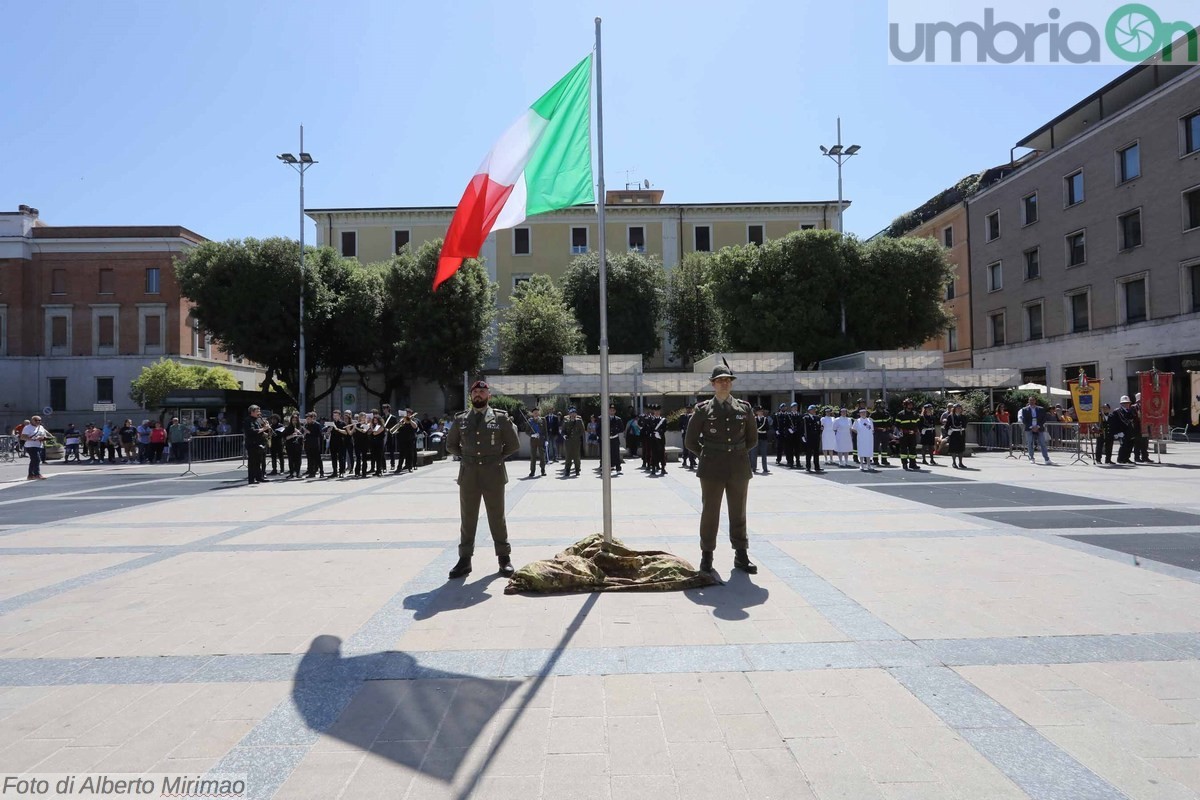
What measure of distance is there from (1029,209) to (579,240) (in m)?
27.1

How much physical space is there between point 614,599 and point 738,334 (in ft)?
112

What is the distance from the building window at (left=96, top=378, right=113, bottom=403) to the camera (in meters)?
49.0

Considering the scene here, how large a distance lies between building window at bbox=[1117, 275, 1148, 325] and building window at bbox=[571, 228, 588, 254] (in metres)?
A: 30.4

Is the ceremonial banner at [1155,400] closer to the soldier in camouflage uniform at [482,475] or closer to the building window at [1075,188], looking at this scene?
the building window at [1075,188]

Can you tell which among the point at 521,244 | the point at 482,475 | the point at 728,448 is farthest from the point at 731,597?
the point at 521,244

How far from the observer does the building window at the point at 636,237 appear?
50.9 m

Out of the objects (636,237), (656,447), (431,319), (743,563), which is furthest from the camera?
(636,237)

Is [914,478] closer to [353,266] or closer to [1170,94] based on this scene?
[1170,94]

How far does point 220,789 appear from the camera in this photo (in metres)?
3.22

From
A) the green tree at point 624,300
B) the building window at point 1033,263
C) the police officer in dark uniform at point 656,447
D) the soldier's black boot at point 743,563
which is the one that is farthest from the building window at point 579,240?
the soldier's black boot at point 743,563

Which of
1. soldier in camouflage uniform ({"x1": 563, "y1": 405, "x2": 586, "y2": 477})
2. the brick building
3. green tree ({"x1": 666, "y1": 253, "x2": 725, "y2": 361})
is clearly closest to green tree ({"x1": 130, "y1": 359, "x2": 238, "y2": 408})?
the brick building

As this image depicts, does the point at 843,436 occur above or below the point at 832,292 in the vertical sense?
below

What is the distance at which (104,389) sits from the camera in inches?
1934

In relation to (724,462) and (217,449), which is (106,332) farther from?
(724,462)
